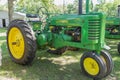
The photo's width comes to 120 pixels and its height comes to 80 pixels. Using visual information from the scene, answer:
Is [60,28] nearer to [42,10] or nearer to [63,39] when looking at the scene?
[63,39]

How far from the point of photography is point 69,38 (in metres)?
5.13

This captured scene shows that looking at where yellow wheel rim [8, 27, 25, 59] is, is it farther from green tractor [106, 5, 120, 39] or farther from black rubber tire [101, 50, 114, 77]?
green tractor [106, 5, 120, 39]

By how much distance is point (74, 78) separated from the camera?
4602mm

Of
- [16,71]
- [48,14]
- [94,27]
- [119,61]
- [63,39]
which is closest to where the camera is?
[94,27]

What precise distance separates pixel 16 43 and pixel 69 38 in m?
1.35

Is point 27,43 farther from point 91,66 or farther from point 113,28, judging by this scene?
point 113,28

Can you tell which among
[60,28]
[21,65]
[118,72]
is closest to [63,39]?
[60,28]

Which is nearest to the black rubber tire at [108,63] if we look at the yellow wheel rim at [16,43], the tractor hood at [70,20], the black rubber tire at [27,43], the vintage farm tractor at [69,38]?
the vintage farm tractor at [69,38]

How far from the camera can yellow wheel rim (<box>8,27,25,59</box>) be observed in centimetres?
520

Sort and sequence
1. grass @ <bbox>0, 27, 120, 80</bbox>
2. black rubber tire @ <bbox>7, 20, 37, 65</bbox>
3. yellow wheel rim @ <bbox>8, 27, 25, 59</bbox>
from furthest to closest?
yellow wheel rim @ <bbox>8, 27, 25, 59</bbox>
black rubber tire @ <bbox>7, 20, 37, 65</bbox>
grass @ <bbox>0, 27, 120, 80</bbox>

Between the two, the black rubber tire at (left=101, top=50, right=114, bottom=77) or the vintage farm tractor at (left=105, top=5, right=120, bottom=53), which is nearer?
the black rubber tire at (left=101, top=50, right=114, bottom=77)

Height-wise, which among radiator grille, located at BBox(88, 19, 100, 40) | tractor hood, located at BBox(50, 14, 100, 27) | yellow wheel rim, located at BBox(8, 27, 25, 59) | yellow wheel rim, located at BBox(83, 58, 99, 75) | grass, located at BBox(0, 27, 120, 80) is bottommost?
grass, located at BBox(0, 27, 120, 80)

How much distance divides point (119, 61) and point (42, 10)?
8.68ft

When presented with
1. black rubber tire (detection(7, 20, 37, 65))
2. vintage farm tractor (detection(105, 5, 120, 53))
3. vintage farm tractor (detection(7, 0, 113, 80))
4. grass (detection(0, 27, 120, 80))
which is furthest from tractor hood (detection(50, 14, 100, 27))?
vintage farm tractor (detection(105, 5, 120, 53))
